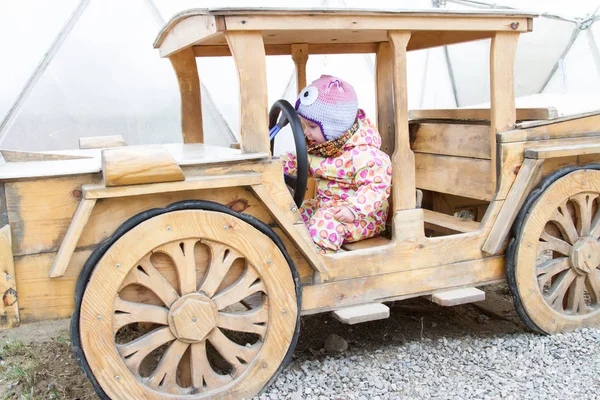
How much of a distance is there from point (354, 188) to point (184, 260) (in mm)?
1034

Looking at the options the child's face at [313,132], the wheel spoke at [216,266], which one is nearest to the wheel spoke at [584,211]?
the child's face at [313,132]

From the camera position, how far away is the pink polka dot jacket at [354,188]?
2936 mm

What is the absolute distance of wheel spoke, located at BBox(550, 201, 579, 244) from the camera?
3133 mm

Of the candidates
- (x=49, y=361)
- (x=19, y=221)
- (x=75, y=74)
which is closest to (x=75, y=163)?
(x=19, y=221)

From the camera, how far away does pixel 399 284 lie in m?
2.94

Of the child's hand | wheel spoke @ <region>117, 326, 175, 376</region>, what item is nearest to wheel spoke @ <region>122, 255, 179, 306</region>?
wheel spoke @ <region>117, 326, 175, 376</region>

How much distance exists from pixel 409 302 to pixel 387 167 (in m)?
1.24

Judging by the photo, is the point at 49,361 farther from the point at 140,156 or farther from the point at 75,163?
the point at 140,156

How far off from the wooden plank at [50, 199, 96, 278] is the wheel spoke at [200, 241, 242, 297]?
48 centimetres

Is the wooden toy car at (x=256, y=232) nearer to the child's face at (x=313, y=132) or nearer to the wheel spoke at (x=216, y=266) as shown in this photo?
the wheel spoke at (x=216, y=266)

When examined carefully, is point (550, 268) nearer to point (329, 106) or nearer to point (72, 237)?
point (329, 106)

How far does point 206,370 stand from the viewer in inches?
101

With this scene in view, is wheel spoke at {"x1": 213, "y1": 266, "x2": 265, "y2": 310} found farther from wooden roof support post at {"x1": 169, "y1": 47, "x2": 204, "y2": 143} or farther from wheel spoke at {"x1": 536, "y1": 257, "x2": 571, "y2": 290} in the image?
wheel spoke at {"x1": 536, "y1": 257, "x2": 571, "y2": 290}

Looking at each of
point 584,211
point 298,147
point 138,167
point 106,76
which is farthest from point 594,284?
point 106,76
